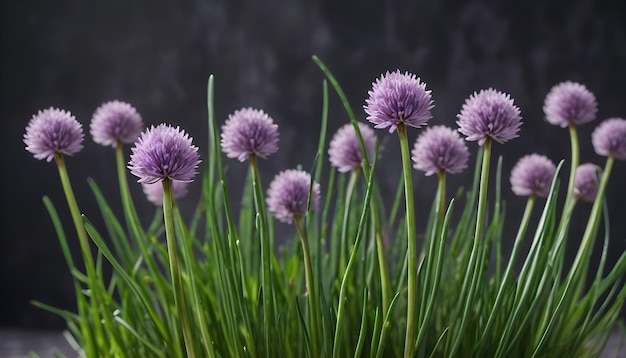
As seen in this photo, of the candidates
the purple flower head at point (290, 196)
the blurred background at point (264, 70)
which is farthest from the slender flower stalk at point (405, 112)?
the blurred background at point (264, 70)

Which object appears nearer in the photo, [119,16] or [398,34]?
[398,34]

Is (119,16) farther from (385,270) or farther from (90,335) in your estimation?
(385,270)

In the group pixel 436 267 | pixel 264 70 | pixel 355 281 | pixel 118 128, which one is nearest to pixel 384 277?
pixel 436 267

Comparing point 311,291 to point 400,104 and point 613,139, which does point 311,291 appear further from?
point 613,139

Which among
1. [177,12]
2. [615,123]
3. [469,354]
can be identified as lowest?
[469,354]

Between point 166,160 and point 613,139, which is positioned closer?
point 166,160

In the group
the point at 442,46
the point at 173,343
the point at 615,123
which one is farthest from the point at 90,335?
the point at 442,46

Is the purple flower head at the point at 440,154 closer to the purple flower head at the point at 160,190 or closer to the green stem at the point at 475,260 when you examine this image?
the green stem at the point at 475,260

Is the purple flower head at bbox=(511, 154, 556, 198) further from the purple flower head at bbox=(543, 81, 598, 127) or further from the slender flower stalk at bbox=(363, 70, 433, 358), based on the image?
the slender flower stalk at bbox=(363, 70, 433, 358)
